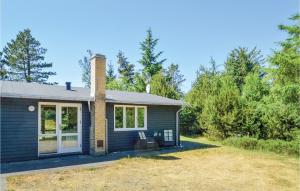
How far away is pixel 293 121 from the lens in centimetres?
1451

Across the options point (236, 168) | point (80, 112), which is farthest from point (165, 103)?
point (236, 168)

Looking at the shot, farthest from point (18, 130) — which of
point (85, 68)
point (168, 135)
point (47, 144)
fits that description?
point (85, 68)

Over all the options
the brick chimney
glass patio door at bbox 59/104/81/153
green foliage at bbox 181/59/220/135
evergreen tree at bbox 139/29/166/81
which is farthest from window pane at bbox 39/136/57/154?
evergreen tree at bbox 139/29/166/81

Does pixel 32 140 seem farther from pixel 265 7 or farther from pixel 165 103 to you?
pixel 265 7

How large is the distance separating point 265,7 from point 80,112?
1050cm

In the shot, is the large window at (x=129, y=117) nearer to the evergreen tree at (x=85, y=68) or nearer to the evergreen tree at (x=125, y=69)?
the evergreen tree at (x=125, y=69)

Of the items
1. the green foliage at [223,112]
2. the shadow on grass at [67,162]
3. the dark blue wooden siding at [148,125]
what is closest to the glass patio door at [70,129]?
the shadow on grass at [67,162]

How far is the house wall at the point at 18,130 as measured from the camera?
9.48 metres

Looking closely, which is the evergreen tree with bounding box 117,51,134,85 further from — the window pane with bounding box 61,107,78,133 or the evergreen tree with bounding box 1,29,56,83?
the window pane with bounding box 61,107,78,133

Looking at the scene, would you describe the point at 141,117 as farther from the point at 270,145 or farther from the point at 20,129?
the point at 270,145

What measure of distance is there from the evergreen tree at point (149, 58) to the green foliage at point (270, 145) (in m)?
21.3

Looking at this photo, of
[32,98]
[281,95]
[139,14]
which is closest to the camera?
[32,98]

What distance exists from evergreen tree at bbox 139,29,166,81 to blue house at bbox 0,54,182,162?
21.1 m

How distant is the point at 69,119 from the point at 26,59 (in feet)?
107
